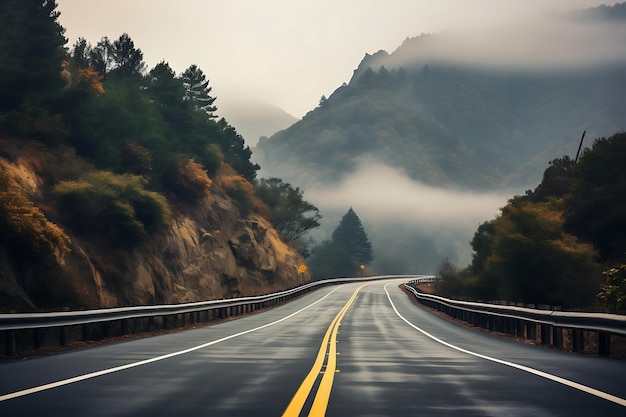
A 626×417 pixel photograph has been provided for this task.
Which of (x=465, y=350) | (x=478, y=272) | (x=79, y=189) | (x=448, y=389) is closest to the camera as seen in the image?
(x=448, y=389)

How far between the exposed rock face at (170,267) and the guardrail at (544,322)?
829 inches

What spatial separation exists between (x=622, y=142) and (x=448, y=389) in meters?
67.4

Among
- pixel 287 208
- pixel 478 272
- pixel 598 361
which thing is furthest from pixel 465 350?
pixel 287 208

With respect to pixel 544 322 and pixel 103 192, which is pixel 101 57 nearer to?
pixel 103 192

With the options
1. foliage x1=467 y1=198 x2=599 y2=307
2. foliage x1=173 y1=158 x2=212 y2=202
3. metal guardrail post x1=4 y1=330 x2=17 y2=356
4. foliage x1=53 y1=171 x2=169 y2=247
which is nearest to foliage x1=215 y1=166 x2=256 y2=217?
foliage x1=173 y1=158 x2=212 y2=202

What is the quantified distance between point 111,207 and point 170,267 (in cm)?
1100

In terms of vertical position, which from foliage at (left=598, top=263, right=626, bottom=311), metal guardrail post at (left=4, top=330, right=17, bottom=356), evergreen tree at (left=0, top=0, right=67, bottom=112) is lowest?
metal guardrail post at (left=4, top=330, right=17, bottom=356)

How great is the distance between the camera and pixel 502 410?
919cm

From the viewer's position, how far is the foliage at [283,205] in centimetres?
12938

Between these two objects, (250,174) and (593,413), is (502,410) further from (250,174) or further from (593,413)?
(250,174)

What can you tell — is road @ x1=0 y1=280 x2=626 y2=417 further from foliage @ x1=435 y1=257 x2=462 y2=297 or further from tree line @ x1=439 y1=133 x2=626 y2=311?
foliage @ x1=435 y1=257 x2=462 y2=297

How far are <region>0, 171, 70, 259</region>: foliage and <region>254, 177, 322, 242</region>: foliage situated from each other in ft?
276

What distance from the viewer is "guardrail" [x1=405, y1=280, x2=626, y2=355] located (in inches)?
677

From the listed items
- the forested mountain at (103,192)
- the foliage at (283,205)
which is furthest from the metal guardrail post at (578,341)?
the foliage at (283,205)
